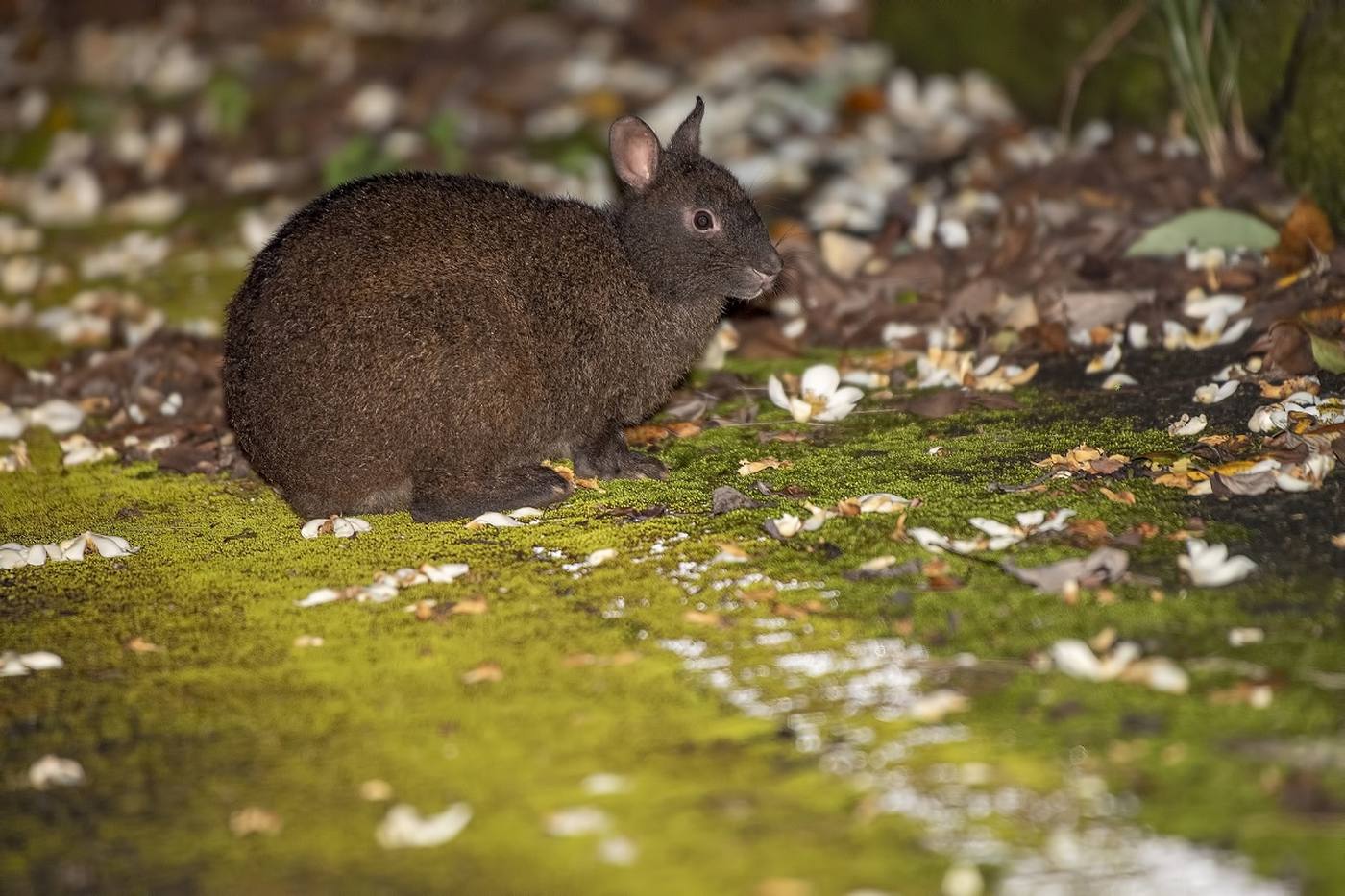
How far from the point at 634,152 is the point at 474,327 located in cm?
97

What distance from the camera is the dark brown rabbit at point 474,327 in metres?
4.58

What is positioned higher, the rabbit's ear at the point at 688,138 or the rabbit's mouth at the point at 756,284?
the rabbit's ear at the point at 688,138

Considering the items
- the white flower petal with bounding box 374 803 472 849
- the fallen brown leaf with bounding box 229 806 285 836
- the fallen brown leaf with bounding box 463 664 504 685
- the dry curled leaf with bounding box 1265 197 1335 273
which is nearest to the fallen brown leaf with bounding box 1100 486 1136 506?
the fallen brown leaf with bounding box 463 664 504 685

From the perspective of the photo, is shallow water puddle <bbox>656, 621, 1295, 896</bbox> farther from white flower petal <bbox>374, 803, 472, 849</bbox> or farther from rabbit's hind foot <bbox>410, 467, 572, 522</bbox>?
rabbit's hind foot <bbox>410, 467, 572, 522</bbox>

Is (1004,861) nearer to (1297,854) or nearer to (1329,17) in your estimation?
(1297,854)

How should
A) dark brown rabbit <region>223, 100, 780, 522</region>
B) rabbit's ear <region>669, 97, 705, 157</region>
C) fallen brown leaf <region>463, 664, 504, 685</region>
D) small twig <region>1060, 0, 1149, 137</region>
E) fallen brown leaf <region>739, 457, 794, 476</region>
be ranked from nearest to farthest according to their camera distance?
fallen brown leaf <region>463, 664, 504, 685</region>, dark brown rabbit <region>223, 100, 780, 522</region>, fallen brown leaf <region>739, 457, 794, 476</region>, rabbit's ear <region>669, 97, 705, 157</region>, small twig <region>1060, 0, 1149, 137</region>

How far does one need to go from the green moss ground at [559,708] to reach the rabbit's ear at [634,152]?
3.72 ft

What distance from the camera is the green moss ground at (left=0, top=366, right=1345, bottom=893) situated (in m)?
2.81

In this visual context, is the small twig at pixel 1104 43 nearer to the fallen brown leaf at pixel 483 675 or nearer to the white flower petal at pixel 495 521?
the white flower petal at pixel 495 521

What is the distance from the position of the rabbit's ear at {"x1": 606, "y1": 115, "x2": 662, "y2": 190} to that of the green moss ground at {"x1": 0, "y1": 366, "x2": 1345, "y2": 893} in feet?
3.72

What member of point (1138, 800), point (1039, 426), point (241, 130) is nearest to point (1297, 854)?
point (1138, 800)

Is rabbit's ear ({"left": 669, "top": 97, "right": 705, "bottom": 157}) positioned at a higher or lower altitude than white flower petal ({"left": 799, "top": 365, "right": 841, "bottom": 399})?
higher

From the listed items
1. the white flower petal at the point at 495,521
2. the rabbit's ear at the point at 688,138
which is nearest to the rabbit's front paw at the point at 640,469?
the white flower petal at the point at 495,521

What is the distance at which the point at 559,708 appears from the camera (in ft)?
11.1
